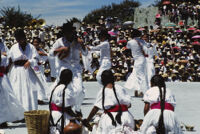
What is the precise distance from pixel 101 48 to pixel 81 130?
556 cm

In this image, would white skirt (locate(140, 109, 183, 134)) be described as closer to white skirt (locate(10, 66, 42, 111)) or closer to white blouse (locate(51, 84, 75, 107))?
white blouse (locate(51, 84, 75, 107))

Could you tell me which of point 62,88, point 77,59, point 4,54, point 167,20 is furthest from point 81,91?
point 167,20

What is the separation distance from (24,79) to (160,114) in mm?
3803

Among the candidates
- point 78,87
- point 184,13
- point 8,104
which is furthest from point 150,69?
point 184,13

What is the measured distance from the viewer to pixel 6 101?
838 cm

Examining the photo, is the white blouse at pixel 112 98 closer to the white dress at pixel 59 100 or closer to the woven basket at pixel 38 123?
the white dress at pixel 59 100

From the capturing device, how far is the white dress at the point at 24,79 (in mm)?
8750

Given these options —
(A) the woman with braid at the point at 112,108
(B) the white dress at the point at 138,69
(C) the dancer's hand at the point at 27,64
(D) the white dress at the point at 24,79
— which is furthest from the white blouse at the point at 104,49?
(A) the woman with braid at the point at 112,108

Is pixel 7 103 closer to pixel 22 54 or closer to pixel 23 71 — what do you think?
pixel 23 71

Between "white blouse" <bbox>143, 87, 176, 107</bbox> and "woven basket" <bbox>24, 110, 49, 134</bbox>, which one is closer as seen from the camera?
"white blouse" <bbox>143, 87, 176, 107</bbox>

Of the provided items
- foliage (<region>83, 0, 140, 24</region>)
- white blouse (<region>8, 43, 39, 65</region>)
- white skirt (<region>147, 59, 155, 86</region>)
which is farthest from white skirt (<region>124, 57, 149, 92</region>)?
foliage (<region>83, 0, 140, 24</region>)

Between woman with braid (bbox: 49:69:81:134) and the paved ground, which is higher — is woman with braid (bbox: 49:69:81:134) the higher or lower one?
the higher one

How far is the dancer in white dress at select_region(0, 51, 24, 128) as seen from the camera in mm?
8305

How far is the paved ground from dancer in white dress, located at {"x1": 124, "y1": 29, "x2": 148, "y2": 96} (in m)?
0.38
